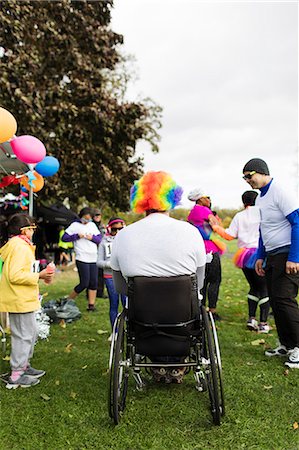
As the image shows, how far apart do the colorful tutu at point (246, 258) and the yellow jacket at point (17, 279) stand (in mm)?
2629

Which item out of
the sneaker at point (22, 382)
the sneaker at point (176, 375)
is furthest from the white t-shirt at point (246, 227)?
the sneaker at point (22, 382)

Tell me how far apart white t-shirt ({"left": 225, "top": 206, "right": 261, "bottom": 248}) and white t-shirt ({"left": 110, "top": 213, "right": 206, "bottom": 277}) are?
2552 millimetres

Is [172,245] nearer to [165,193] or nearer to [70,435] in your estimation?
[165,193]

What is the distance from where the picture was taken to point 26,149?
5297mm

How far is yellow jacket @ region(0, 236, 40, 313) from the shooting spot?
3525 mm

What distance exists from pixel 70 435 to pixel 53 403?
1.77 ft

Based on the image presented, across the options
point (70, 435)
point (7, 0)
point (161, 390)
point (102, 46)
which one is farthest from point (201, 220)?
point (102, 46)

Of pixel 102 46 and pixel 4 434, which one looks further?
pixel 102 46

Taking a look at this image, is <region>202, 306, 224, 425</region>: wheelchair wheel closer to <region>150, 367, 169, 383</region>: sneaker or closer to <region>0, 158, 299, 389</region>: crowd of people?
<region>0, 158, 299, 389</region>: crowd of people

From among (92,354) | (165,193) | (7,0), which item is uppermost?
(7,0)

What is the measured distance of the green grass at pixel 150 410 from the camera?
2.74 meters

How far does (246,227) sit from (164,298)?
292 centimetres

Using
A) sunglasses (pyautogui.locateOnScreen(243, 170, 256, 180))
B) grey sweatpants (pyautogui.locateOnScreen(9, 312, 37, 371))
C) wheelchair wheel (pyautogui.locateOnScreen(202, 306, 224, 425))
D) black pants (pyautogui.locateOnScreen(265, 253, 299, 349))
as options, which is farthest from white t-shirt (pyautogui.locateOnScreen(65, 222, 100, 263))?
wheelchair wheel (pyautogui.locateOnScreen(202, 306, 224, 425))

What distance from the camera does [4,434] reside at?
113 inches
